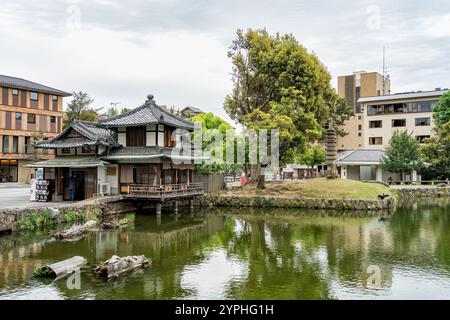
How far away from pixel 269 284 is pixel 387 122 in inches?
2123

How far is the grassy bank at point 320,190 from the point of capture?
3283cm

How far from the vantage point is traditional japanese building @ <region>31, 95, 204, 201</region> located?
28.9 meters

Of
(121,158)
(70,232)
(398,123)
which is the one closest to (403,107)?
(398,123)

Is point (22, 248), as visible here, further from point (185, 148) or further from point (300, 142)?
point (300, 142)

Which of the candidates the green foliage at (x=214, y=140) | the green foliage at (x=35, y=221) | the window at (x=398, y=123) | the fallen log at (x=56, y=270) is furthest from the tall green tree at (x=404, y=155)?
the fallen log at (x=56, y=270)

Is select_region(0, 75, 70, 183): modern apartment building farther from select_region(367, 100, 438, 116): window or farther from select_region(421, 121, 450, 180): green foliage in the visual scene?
select_region(421, 121, 450, 180): green foliage

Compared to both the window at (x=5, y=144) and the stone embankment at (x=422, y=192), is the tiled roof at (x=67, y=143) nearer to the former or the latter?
the window at (x=5, y=144)

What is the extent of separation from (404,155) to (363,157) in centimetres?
633

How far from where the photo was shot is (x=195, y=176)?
35875mm

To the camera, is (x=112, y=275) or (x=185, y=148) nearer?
(x=112, y=275)

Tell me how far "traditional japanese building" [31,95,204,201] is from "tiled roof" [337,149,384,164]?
90.2 feet

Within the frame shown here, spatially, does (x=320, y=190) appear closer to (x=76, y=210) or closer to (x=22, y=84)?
(x=76, y=210)

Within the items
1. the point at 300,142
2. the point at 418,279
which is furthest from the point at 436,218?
the point at 418,279

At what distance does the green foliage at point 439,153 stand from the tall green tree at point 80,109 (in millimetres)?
45297
